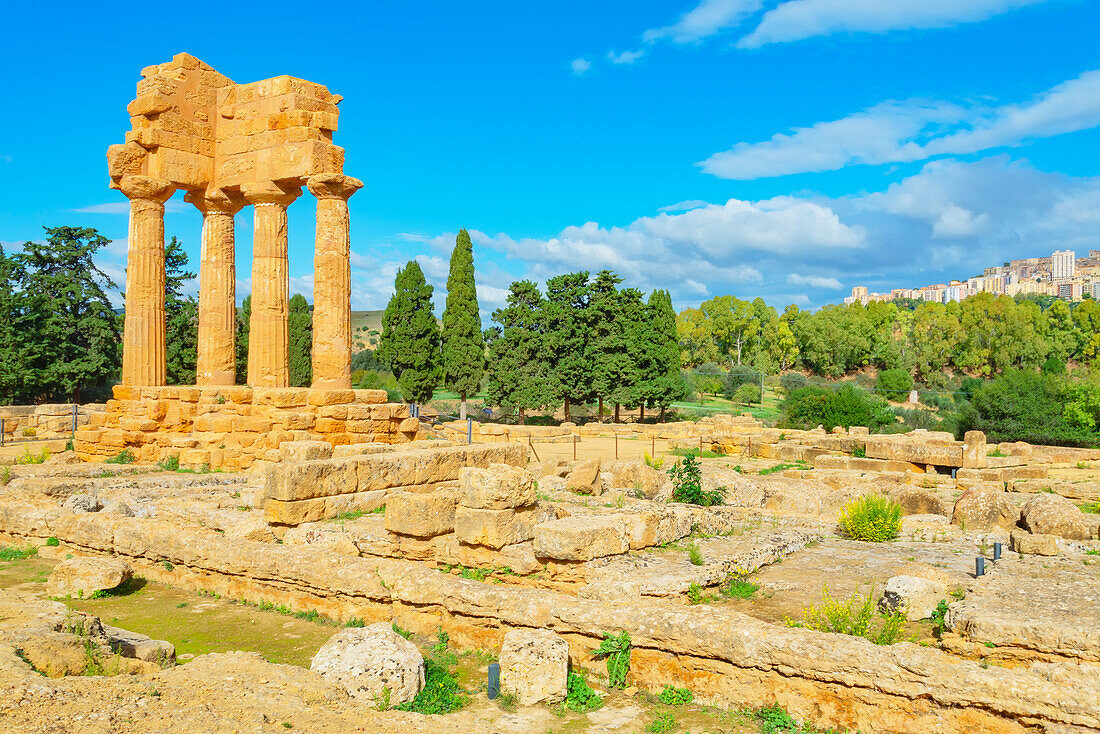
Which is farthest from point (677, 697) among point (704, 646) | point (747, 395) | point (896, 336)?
point (896, 336)

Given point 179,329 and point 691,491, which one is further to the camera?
point 179,329

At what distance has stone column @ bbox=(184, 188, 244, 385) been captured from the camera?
56.9ft

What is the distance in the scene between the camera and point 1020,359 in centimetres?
6134

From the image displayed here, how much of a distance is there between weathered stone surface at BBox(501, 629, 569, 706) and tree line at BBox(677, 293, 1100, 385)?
195ft

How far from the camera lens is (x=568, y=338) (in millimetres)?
37500

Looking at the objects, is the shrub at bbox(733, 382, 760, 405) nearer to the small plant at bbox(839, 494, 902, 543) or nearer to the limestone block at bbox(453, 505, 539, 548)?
the small plant at bbox(839, 494, 902, 543)

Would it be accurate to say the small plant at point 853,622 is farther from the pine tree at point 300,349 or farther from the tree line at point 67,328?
the pine tree at point 300,349

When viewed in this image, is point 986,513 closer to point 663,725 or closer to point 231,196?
point 663,725

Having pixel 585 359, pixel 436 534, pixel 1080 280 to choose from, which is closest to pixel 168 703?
pixel 436 534

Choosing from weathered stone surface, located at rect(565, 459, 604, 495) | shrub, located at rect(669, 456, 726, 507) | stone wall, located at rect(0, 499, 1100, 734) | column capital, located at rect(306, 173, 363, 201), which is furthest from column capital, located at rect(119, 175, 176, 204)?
shrub, located at rect(669, 456, 726, 507)

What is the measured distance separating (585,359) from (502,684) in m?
31.8

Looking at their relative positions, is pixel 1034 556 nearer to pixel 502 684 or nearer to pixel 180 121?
pixel 502 684

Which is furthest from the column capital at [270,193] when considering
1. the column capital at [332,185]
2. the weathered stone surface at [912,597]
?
the weathered stone surface at [912,597]

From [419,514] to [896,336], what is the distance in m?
77.3
